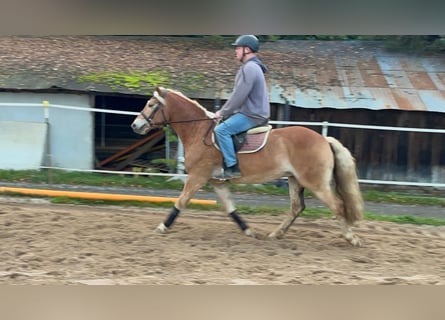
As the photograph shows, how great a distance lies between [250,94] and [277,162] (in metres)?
0.83

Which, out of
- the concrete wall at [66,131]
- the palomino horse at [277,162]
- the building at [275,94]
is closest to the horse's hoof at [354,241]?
the palomino horse at [277,162]

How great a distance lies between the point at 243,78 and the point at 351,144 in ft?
16.2

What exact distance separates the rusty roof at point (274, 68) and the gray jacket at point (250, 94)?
4190 mm

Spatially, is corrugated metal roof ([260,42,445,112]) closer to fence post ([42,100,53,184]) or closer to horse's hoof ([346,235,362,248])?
fence post ([42,100,53,184])

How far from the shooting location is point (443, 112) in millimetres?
9633

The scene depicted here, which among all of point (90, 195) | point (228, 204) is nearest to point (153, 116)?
point (228, 204)

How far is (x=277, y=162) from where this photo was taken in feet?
19.5

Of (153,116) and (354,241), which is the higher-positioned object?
(153,116)

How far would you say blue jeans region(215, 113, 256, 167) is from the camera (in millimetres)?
5789

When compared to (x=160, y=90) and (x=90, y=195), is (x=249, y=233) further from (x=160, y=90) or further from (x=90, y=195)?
(x=90, y=195)

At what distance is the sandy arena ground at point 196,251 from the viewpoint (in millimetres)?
4566

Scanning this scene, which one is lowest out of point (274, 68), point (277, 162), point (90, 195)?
point (90, 195)

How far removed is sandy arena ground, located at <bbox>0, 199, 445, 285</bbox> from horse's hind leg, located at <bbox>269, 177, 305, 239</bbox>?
109 mm
